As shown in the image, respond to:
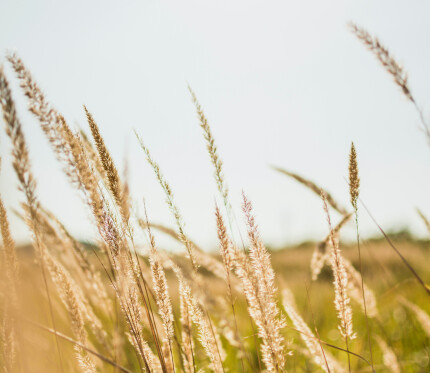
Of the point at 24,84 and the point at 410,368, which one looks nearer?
the point at 24,84

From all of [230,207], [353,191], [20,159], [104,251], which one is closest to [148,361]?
[104,251]

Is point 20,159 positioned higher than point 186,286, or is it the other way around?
point 20,159

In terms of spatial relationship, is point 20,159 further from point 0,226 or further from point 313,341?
point 313,341

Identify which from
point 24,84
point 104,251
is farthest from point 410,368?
point 24,84

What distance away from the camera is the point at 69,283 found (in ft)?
4.60

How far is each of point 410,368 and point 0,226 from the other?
6.50ft

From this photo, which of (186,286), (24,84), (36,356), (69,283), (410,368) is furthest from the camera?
(410,368)

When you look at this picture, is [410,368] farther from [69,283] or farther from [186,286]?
[69,283]

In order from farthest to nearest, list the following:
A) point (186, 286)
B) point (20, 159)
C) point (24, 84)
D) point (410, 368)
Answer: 1. point (410, 368)
2. point (186, 286)
3. point (24, 84)
4. point (20, 159)

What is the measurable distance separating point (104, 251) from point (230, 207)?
487 millimetres

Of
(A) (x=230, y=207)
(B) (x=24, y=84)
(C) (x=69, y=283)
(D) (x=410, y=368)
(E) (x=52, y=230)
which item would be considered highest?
(B) (x=24, y=84)

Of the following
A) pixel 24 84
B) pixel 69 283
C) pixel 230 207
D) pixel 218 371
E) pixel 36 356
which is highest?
pixel 24 84

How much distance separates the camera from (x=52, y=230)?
68.2 inches

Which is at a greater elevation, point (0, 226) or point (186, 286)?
point (0, 226)
